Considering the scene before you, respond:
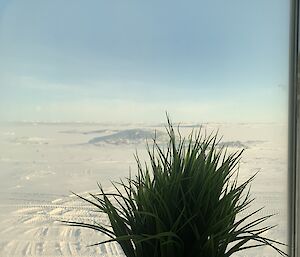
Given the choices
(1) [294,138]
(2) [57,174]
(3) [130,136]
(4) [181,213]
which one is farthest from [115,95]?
(1) [294,138]

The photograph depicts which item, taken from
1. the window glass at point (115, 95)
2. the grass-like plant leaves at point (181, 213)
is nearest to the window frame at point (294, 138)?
the window glass at point (115, 95)

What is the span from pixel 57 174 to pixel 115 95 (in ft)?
1.39

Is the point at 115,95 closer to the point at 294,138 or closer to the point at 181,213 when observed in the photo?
the point at 181,213

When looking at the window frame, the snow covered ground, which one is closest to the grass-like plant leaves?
the snow covered ground

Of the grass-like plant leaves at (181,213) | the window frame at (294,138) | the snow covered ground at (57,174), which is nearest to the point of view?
the grass-like plant leaves at (181,213)

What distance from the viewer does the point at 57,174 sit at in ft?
6.56

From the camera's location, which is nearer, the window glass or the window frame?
the window glass

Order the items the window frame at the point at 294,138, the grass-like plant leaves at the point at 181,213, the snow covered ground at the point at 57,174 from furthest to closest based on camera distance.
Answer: the window frame at the point at 294,138, the snow covered ground at the point at 57,174, the grass-like plant leaves at the point at 181,213

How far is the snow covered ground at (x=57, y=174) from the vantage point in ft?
6.46

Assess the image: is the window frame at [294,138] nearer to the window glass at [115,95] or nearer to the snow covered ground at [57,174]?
the window glass at [115,95]

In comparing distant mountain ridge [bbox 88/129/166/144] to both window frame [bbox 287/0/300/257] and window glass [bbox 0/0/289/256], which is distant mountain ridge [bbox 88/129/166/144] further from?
window frame [bbox 287/0/300/257]

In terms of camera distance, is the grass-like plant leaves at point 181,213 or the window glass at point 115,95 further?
the window glass at point 115,95

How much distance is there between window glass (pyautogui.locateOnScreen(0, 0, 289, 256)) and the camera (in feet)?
6.49

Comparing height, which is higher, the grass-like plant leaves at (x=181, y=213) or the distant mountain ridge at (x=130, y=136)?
→ the distant mountain ridge at (x=130, y=136)
